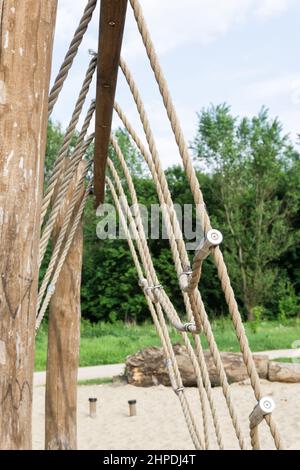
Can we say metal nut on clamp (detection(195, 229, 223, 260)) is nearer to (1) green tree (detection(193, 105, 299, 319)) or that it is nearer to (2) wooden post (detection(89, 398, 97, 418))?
(2) wooden post (detection(89, 398, 97, 418))

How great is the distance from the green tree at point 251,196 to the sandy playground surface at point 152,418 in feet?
22.7

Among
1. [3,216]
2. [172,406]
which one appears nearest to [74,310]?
[3,216]

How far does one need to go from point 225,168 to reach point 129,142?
4.66m

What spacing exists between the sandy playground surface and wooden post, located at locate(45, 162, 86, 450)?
177cm

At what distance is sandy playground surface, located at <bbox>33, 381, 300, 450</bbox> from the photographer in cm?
488

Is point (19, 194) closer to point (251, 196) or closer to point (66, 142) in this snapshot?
point (66, 142)

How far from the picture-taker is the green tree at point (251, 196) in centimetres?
1373

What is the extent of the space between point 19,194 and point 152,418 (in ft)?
15.6

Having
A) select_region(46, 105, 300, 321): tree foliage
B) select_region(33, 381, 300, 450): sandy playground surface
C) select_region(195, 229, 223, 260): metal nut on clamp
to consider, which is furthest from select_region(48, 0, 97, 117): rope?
select_region(46, 105, 300, 321): tree foliage

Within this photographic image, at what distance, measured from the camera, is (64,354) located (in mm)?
3080

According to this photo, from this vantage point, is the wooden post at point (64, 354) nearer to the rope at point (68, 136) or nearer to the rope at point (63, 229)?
the rope at point (63, 229)

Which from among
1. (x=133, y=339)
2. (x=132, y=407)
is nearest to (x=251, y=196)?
(x=133, y=339)
